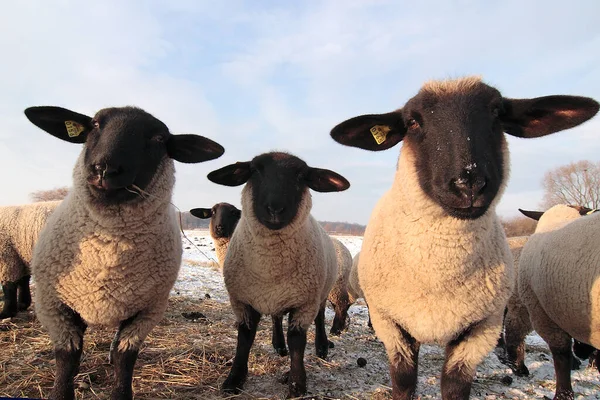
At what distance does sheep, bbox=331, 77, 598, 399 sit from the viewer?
2.44m

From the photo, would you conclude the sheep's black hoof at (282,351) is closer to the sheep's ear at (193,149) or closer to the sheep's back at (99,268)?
the sheep's back at (99,268)

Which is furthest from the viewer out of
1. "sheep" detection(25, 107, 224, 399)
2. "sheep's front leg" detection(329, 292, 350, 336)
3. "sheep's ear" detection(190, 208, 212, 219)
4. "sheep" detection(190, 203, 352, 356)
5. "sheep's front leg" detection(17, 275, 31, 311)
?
"sheep's ear" detection(190, 208, 212, 219)

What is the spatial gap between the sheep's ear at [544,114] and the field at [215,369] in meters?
2.58

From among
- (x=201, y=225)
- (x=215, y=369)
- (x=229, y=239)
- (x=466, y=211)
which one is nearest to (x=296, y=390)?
(x=215, y=369)

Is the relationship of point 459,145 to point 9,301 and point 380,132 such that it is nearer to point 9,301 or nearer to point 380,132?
point 380,132

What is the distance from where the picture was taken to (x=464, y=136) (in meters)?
2.29

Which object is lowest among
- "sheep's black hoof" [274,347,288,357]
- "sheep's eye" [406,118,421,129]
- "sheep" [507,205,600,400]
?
"sheep's black hoof" [274,347,288,357]

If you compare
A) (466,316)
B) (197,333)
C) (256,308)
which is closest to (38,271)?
(256,308)

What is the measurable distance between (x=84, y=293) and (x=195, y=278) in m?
8.59

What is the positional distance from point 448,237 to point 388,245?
1.68 feet

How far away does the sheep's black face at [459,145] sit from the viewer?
7.18 feet

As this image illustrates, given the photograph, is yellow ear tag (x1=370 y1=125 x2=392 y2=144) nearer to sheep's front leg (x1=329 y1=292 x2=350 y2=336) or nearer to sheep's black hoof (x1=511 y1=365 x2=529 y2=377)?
sheep's black hoof (x1=511 y1=365 x2=529 y2=377)

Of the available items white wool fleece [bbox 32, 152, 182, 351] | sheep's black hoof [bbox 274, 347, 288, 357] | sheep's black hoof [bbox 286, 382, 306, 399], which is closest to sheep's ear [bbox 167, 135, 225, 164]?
white wool fleece [bbox 32, 152, 182, 351]

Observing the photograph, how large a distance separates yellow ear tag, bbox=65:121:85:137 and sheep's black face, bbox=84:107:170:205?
0.09 m
